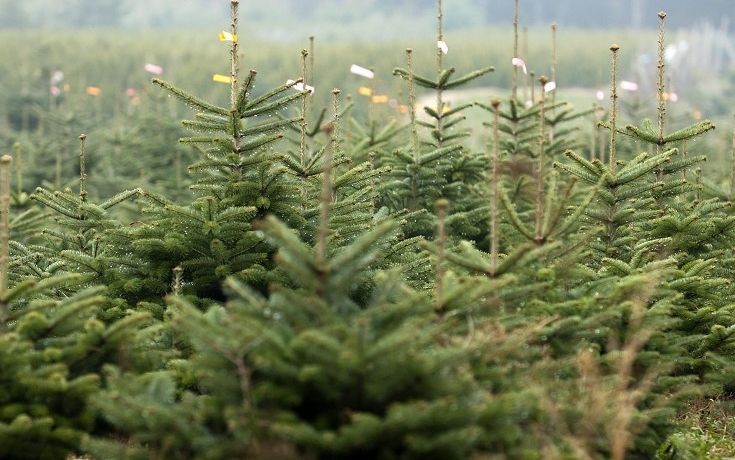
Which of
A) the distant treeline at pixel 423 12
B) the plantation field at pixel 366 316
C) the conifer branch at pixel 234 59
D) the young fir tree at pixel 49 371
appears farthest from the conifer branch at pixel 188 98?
the distant treeline at pixel 423 12

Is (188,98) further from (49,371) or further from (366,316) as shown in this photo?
(366,316)

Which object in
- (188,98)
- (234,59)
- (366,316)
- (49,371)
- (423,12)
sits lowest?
(49,371)

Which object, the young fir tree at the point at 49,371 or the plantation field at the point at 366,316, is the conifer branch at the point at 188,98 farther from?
the young fir tree at the point at 49,371

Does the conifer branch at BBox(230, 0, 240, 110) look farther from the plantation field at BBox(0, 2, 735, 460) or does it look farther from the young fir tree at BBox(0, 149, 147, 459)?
the young fir tree at BBox(0, 149, 147, 459)

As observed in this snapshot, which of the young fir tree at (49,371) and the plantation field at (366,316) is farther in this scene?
the young fir tree at (49,371)

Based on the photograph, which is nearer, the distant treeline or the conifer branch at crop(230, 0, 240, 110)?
the conifer branch at crop(230, 0, 240, 110)

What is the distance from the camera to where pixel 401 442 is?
174 inches

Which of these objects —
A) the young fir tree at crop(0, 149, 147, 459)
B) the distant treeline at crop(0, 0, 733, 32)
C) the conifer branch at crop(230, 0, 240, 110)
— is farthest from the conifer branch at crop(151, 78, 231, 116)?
the distant treeline at crop(0, 0, 733, 32)

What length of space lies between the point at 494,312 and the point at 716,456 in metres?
2.53

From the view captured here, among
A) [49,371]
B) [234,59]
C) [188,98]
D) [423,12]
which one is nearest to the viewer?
[49,371]

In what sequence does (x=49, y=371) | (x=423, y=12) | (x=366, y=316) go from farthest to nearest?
(x=423, y=12) < (x=49, y=371) < (x=366, y=316)

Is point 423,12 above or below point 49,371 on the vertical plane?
above

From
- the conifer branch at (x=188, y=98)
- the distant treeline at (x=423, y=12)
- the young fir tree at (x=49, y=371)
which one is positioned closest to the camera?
the young fir tree at (x=49, y=371)

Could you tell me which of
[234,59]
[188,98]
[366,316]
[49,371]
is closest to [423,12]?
[234,59]
